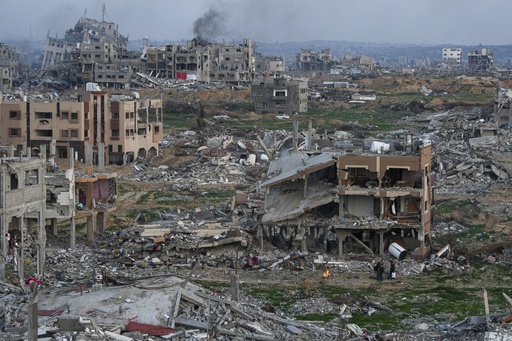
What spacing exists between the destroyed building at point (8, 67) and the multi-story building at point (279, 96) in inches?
1079

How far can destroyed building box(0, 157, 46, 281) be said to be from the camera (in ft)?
84.3

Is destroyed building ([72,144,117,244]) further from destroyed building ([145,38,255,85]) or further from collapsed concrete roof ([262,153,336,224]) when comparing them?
destroyed building ([145,38,255,85])

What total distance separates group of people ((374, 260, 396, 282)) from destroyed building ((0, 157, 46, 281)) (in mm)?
8376

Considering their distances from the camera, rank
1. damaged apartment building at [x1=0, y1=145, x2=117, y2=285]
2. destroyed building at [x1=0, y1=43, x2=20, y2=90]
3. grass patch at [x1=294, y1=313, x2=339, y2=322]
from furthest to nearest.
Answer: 1. destroyed building at [x1=0, y1=43, x2=20, y2=90]
2. damaged apartment building at [x1=0, y1=145, x2=117, y2=285]
3. grass patch at [x1=294, y1=313, x2=339, y2=322]

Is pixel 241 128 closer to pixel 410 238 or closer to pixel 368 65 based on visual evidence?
pixel 410 238

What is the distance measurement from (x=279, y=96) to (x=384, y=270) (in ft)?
190

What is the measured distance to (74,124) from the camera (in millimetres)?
51938

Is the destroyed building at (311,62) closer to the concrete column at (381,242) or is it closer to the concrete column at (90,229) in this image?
the concrete column at (90,229)

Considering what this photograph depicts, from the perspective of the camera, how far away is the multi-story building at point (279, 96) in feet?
276

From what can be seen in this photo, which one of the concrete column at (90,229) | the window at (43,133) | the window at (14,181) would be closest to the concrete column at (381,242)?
the concrete column at (90,229)

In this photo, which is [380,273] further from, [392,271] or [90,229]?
[90,229]

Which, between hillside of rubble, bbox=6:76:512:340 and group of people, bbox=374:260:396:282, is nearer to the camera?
hillside of rubble, bbox=6:76:512:340

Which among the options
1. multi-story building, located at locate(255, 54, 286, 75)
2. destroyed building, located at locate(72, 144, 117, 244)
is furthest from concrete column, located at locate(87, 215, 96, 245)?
multi-story building, located at locate(255, 54, 286, 75)

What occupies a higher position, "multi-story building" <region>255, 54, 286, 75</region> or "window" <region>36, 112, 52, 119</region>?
"multi-story building" <region>255, 54, 286, 75</region>
